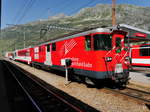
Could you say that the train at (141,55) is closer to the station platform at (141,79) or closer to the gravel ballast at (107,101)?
the station platform at (141,79)

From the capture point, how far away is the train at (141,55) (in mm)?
19420

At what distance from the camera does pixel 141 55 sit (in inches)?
800

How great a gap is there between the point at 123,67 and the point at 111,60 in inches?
40.9

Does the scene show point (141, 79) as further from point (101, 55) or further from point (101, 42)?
point (101, 42)

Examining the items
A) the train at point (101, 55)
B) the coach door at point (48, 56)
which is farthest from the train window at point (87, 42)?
the coach door at point (48, 56)

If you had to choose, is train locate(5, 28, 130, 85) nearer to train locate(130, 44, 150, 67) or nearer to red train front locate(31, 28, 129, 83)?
red train front locate(31, 28, 129, 83)

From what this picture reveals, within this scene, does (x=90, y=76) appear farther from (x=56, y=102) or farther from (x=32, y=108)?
(x=32, y=108)

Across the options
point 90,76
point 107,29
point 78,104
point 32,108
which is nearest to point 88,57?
point 90,76

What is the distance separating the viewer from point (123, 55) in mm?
9352

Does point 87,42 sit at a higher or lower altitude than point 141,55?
higher

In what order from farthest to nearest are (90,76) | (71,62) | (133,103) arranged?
(71,62) < (90,76) < (133,103)

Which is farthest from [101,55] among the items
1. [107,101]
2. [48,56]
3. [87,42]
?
[48,56]

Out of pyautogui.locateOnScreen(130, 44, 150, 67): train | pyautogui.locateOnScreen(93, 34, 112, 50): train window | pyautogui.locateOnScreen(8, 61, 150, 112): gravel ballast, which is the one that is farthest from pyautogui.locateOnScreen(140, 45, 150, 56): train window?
pyautogui.locateOnScreen(8, 61, 150, 112): gravel ballast

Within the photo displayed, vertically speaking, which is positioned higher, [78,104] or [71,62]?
[71,62]
